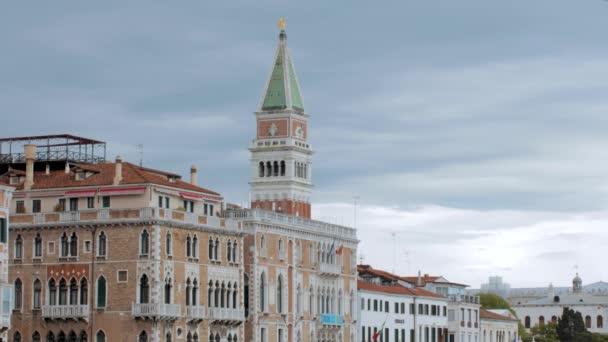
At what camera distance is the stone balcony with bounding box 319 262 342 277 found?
373 ft

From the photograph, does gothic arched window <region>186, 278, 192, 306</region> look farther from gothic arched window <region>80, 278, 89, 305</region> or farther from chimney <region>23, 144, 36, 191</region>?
chimney <region>23, 144, 36, 191</region>

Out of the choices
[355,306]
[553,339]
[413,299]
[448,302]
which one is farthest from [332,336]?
[553,339]

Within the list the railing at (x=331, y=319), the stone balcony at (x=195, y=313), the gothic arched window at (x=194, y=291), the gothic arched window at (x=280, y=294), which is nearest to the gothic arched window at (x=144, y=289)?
the stone balcony at (x=195, y=313)

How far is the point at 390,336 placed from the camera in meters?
127

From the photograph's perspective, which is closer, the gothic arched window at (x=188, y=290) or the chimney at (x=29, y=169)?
the gothic arched window at (x=188, y=290)

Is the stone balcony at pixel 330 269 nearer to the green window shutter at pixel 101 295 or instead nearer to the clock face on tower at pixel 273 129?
the clock face on tower at pixel 273 129

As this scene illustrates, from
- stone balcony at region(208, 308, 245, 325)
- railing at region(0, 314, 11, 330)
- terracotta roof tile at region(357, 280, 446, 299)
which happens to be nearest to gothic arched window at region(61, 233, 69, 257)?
stone balcony at region(208, 308, 245, 325)

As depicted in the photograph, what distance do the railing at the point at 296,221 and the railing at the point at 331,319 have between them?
6.28 metres

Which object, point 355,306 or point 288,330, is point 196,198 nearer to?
point 288,330

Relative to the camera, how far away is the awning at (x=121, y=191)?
93.8m

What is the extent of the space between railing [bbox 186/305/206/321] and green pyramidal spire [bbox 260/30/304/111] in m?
28.3

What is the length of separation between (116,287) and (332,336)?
27.5 m

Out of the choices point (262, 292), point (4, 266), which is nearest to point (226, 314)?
point (262, 292)

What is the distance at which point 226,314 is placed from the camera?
9875 centimetres
